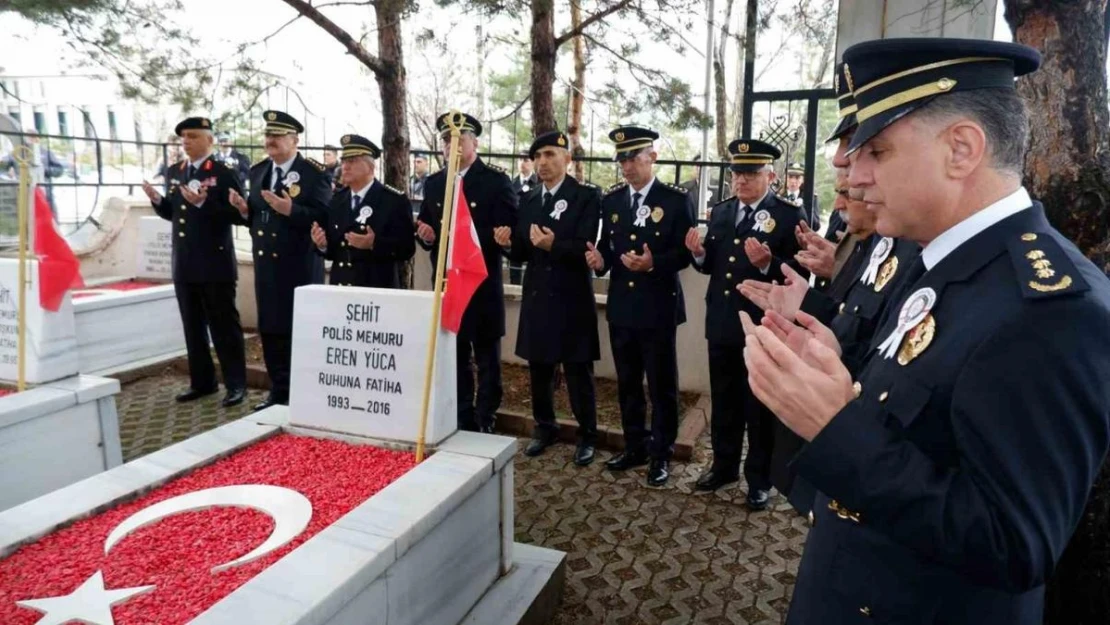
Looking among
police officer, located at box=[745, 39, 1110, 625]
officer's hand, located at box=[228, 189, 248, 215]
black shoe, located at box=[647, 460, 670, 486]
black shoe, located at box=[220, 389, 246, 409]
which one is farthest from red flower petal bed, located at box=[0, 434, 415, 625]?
officer's hand, located at box=[228, 189, 248, 215]

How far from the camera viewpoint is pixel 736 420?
4.36 meters

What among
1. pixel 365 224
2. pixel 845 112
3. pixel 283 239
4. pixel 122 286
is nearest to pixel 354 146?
pixel 365 224

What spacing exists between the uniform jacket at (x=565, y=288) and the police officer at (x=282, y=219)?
183 cm

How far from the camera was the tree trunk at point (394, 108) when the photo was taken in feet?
20.6

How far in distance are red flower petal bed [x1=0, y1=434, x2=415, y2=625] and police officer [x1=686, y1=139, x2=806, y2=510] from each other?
6.76 feet

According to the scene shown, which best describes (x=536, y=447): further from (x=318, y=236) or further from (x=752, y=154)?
(x=752, y=154)

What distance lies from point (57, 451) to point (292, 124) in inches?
111

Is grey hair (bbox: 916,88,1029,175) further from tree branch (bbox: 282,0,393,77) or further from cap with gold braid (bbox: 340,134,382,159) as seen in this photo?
tree branch (bbox: 282,0,393,77)

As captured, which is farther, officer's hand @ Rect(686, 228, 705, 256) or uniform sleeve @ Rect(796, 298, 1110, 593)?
officer's hand @ Rect(686, 228, 705, 256)

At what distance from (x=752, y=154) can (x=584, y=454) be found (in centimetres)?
216

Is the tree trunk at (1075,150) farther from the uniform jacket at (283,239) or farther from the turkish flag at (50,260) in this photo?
the turkish flag at (50,260)

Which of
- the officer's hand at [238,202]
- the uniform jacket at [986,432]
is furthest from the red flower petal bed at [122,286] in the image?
the uniform jacket at [986,432]

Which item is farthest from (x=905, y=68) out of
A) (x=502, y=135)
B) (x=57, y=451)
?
(x=502, y=135)

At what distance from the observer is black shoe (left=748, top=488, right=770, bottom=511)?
163 inches
